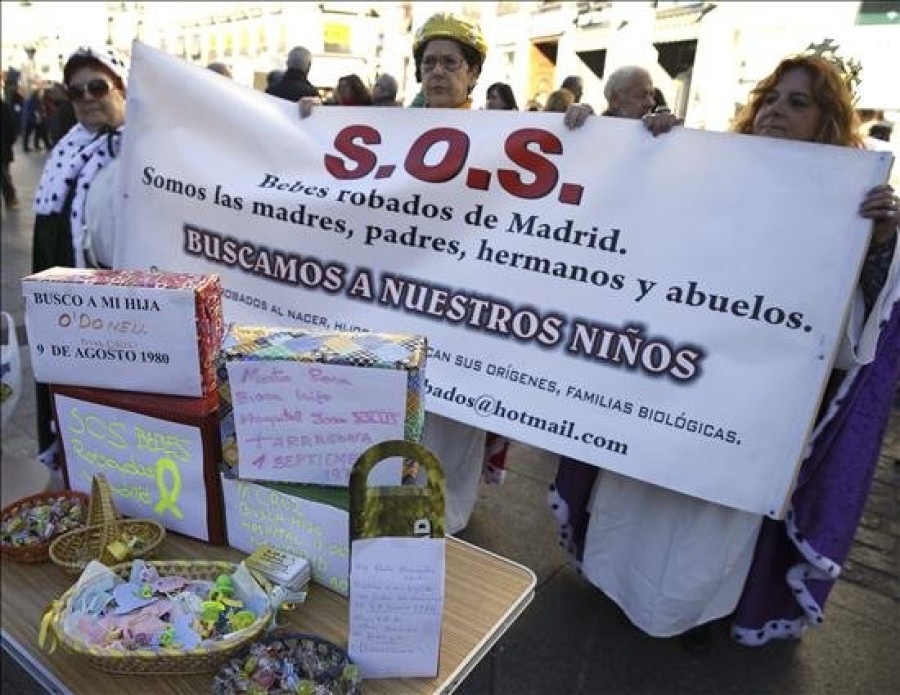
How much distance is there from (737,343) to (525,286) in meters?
0.60

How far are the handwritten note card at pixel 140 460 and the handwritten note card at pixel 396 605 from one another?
453mm

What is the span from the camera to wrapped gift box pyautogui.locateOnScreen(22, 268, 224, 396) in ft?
4.06

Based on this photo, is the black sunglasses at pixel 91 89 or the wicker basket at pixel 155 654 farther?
the black sunglasses at pixel 91 89

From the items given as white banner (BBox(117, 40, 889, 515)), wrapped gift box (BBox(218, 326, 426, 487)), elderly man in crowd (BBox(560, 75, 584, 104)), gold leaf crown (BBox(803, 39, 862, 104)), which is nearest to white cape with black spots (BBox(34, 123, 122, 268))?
white banner (BBox(117, 40, 889, 515))

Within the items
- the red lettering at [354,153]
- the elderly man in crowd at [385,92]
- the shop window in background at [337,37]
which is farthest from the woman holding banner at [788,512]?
the shop window in background at [337,37]

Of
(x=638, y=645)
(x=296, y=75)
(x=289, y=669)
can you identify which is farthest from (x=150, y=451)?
(x=296, y=75)

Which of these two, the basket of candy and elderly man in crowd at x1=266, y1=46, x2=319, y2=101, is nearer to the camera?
the basket of candy

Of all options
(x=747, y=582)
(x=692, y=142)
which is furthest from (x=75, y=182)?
(x=747, y=582)

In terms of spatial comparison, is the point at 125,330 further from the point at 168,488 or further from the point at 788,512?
the point at 788,512

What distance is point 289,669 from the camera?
1.05m

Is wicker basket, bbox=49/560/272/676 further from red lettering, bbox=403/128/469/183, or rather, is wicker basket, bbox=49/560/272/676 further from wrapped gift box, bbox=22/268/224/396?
red lettering, bbox=403/128/469/183

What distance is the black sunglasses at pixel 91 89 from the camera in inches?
89.1

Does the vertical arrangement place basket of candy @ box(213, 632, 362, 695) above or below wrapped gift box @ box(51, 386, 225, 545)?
below

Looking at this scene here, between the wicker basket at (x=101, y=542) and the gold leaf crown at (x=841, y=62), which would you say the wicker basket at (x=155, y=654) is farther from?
the gold leaf crown at (x=841, y=62)
